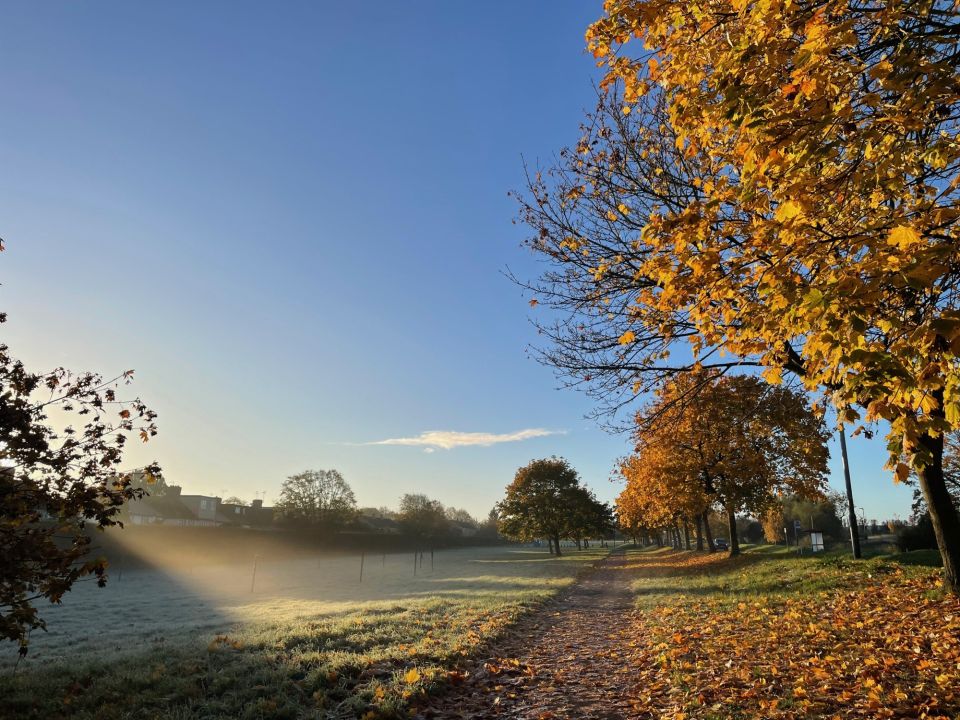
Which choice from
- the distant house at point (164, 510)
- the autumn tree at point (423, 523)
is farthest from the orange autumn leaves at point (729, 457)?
the distant house at point (164, 510)

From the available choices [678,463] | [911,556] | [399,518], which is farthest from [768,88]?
[399,518]

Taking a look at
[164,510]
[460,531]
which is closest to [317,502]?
[164,510]

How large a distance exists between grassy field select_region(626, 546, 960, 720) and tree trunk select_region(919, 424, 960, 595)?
42cm

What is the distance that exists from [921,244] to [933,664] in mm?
5174

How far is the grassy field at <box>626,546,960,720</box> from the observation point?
5.54 metres

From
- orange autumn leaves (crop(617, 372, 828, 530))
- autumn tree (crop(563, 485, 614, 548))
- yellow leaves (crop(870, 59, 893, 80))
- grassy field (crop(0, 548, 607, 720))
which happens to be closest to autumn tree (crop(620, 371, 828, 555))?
orange autumn leaves (crop(617, 372, 828, 530))

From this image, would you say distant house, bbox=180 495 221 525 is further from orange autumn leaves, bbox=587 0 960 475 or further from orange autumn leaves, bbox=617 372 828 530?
orange autumn leaves, bbox=587 0 960 475

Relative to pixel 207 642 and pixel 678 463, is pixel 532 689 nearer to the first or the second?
pixel 207 642

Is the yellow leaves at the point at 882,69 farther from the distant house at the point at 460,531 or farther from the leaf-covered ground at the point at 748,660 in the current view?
the distant house at the point at 460,531

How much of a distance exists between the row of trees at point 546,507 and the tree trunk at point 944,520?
48270mm

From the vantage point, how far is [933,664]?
6.09m

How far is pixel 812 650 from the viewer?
7.55 metres

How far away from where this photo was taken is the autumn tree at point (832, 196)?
341cm

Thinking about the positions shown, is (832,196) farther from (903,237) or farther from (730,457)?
(730,457)
